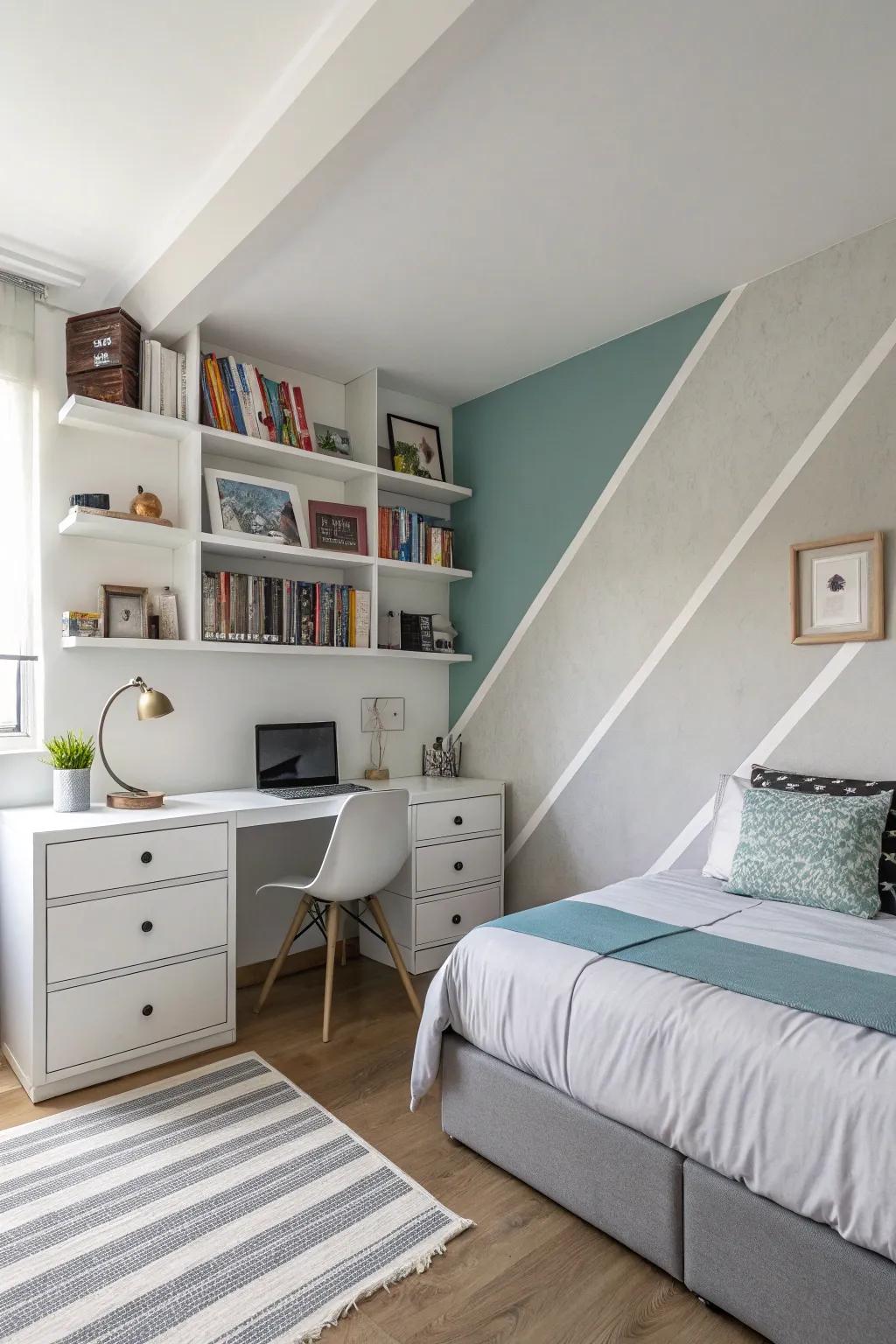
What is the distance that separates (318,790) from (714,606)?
1702 millimetres

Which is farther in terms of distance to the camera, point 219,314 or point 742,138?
point 219,314

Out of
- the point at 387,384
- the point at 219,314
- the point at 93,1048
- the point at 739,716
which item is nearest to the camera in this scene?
the point at 93,1048

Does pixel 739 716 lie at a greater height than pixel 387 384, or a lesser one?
lesser

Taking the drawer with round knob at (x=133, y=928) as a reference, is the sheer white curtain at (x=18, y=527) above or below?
above

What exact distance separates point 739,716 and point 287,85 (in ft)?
7.66

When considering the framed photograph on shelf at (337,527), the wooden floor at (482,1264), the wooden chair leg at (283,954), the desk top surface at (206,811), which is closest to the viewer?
the wooden floor at (482,1264)

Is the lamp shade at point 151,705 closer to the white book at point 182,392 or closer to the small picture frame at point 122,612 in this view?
the small picture frame at point 122,612

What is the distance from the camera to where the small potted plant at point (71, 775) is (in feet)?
8.70

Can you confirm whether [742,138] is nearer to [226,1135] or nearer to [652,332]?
[652,332]

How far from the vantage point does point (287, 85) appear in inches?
A: 80.0

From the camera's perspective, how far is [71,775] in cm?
266

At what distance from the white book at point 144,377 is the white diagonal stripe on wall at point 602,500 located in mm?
1772

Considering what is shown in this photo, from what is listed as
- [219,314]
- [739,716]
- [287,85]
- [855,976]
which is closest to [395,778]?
[739,716]

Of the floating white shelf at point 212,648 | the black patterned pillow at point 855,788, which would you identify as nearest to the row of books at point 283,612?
the floating white shelf at point 212,648
